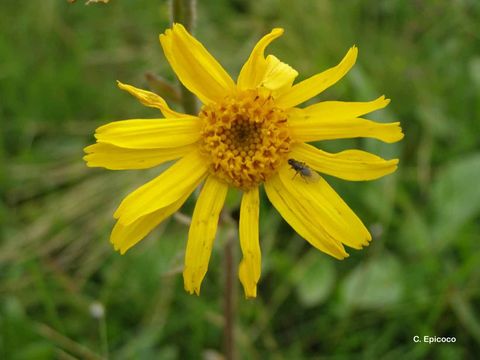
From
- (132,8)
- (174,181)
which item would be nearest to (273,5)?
(132,8)

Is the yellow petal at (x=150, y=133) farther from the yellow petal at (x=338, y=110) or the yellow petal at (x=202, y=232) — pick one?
the yellow petal at (x=338, y=110)

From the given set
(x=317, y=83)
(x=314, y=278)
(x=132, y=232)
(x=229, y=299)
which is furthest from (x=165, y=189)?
(x=314, y=278)

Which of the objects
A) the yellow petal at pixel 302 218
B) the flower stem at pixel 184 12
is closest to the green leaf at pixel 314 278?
the yellow petal at pixel 302 218

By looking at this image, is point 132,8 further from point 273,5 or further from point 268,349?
point 268,349

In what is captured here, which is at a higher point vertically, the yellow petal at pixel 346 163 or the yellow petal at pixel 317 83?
the yellow petal at pixel 317 83

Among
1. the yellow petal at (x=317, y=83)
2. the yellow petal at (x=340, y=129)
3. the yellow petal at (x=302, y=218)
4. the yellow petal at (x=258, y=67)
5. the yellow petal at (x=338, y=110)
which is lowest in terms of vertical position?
the yellow petal at (x=302, y=218)
